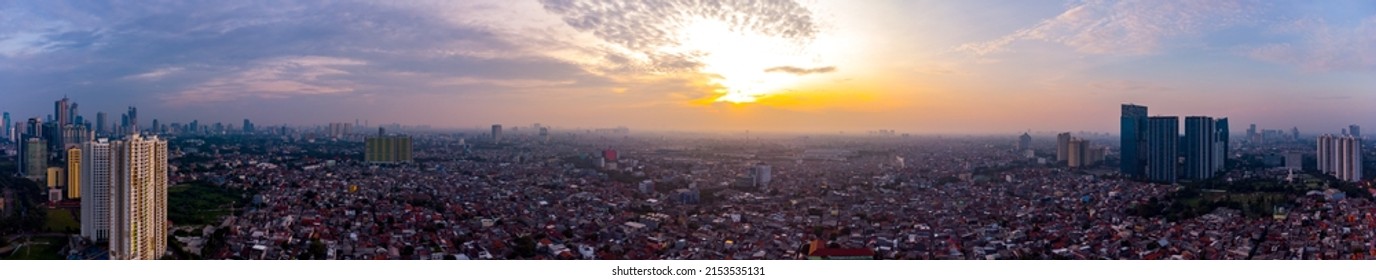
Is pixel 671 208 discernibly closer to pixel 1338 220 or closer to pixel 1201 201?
pixel 1201 201

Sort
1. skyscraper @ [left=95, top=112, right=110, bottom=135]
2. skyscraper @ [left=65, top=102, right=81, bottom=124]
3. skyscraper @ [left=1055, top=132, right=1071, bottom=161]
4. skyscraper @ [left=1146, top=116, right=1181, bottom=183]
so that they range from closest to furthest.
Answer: skyscraper @ [left=95, top=112, right=110, bottom=135]
skyscraper @ [left=65, top=102, right=81, bottom=124]
skyscraper @ [left=1146, top=116, right=1181, bottom=183]
skyscraper @ [left=1055, top=132, right=1071, bottom=161]

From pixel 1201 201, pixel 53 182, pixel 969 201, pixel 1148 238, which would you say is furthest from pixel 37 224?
pixel 1201 201

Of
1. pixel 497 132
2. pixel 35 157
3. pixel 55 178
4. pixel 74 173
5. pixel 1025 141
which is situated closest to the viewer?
pixel 74 173

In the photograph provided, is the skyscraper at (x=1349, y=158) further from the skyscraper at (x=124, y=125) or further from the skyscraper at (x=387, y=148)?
the skyscraper at (x=124, y=125)

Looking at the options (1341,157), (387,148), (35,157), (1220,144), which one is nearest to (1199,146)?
(1220,144)

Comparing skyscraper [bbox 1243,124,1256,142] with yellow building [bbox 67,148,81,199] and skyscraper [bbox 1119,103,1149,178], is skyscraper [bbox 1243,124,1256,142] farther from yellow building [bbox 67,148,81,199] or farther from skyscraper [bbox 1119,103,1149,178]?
yellow building [bbox 67,148,81,199]

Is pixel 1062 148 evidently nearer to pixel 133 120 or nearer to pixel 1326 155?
pixel 1326 155

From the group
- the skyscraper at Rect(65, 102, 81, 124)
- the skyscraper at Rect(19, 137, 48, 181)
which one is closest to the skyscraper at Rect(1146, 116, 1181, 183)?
the skyscraper at Rect(65, 102, 81, 124)
